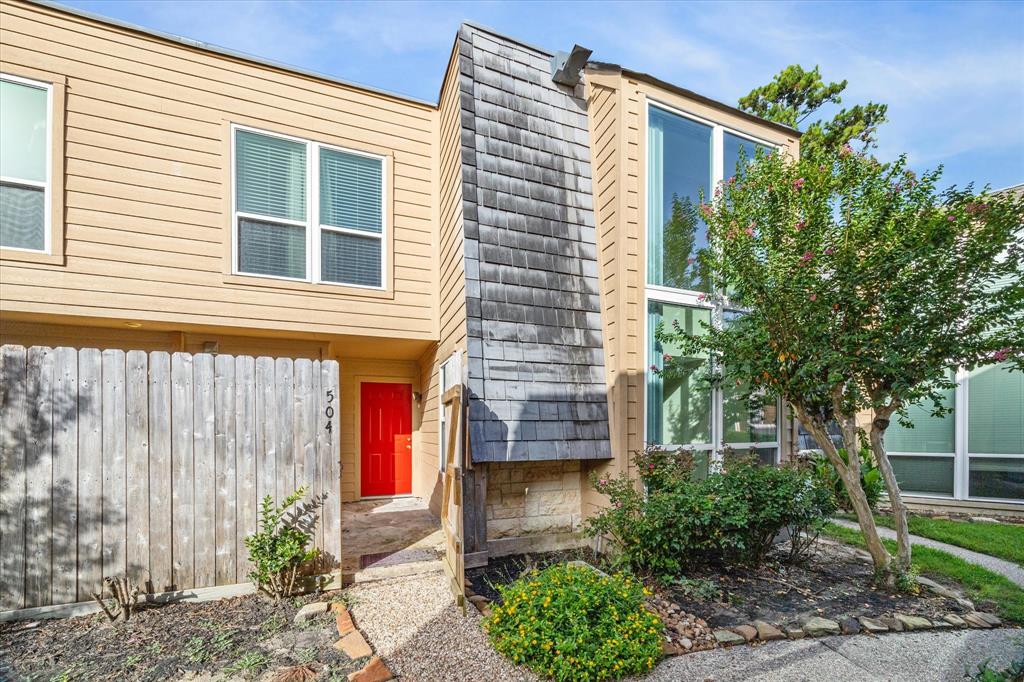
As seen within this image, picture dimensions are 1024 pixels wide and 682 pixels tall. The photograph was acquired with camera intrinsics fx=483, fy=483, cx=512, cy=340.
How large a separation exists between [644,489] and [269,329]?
471 centimetres

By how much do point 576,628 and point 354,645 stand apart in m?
1.45

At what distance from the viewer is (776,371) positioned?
15.3 ft

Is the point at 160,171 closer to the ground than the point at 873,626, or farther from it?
farther from it

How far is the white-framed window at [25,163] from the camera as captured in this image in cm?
499

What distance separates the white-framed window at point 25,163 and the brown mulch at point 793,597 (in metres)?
7.17

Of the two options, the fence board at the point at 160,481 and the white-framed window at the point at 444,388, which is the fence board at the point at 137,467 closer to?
the fence board at the point at 160,481

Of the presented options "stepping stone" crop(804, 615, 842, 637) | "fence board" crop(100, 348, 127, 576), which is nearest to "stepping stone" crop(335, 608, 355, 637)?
"fence board" crop(100, 348, 127, 576)

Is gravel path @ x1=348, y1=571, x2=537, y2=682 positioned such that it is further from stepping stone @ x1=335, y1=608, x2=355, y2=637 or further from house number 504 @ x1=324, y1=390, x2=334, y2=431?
house number 504 @ x1=324, y1=390, x2=334, y2=431

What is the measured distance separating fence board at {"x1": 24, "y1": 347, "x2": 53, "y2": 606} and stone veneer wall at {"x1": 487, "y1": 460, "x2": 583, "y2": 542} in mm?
3494

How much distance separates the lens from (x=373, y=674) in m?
2.80

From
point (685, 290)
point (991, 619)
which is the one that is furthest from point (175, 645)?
point (991, 619)

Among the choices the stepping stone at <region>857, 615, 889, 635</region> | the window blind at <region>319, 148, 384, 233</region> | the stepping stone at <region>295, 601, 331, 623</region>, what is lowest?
the stepping stone at <region>857, 615, 889, 635</region>

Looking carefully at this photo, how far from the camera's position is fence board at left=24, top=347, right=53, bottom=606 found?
3.40m

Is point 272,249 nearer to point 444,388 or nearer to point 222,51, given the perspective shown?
point 222,51
